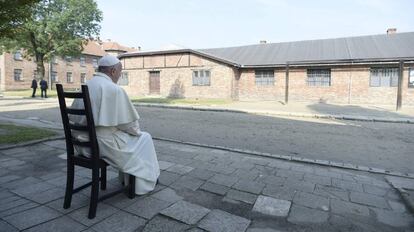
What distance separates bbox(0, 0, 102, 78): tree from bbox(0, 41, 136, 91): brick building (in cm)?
529

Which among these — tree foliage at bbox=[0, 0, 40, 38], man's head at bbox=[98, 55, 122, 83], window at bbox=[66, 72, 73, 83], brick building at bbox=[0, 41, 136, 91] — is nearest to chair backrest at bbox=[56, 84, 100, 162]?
man's head at bbox=[98, 55, 122, 83]

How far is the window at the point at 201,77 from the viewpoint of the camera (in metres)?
23.9

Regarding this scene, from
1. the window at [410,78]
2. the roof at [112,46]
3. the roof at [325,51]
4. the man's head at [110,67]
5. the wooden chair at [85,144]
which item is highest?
the roof at [112,46]

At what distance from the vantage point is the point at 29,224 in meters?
2.52

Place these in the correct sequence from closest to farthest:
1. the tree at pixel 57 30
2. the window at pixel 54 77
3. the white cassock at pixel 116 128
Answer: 1. the white cassock at pixel 116 128
2. the tree at pixel 57 30
3. the window at pixel 54 77

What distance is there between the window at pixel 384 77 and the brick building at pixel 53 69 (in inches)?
1352

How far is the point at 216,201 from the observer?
314 cm

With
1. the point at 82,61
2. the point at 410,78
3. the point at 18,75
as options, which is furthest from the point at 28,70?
the point at 410,78

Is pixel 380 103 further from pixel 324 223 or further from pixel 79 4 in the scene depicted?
pixel 79 4

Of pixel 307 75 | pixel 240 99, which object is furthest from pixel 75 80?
pixel 307 75

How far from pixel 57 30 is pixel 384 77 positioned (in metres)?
30.2

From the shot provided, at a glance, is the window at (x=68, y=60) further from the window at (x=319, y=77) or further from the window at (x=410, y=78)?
the window at (x=410, y=78)

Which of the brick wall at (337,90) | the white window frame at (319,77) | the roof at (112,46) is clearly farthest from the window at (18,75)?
the white window frame at (319,77)

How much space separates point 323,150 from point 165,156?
3591mm
